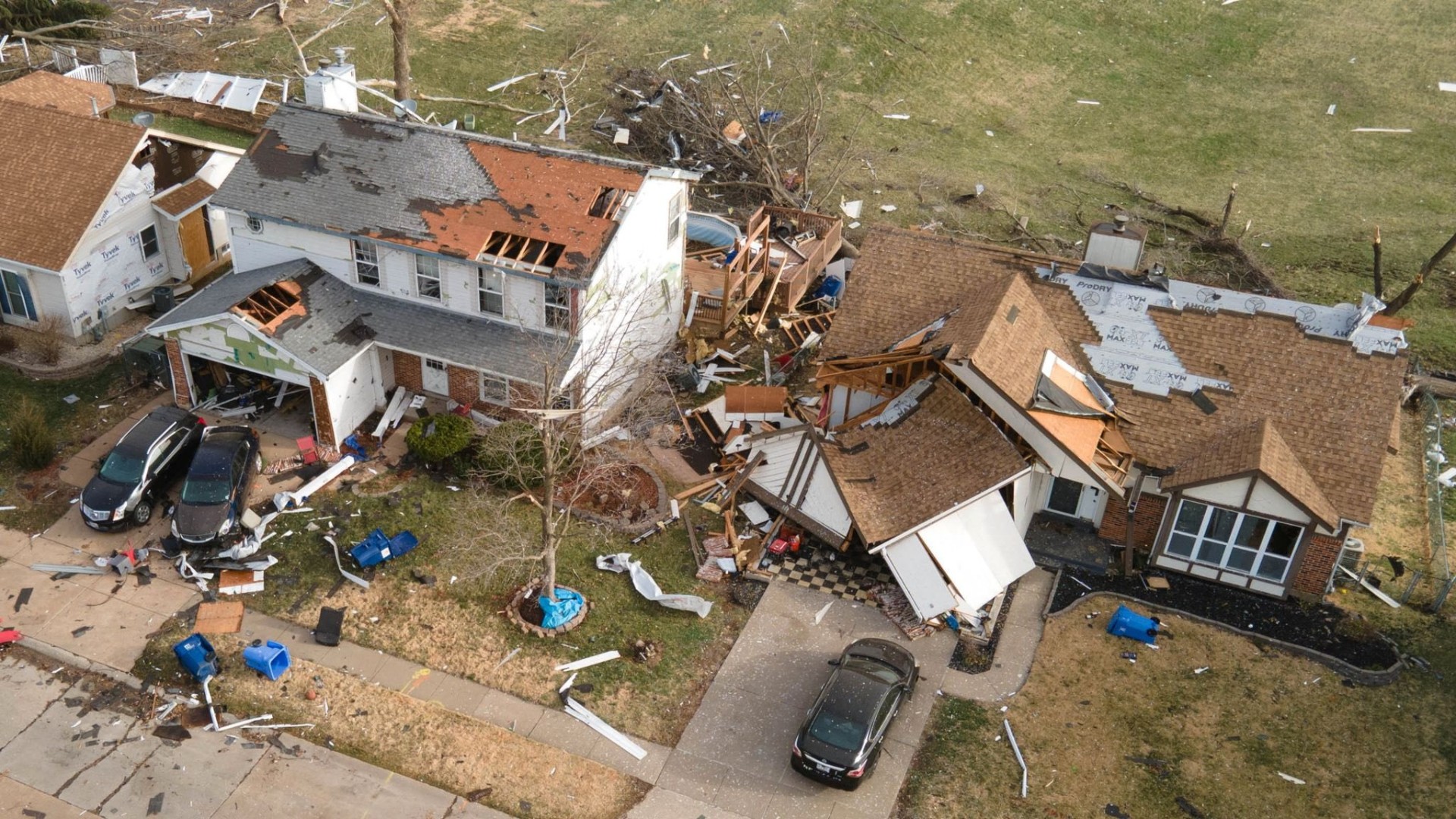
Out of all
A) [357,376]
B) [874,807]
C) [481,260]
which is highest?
[481,260]

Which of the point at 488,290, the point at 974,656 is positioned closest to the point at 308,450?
the point at 488,290

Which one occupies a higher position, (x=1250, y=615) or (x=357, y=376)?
(x=357, y=376)

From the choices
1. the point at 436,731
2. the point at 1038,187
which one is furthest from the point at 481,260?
the point at 1038,187

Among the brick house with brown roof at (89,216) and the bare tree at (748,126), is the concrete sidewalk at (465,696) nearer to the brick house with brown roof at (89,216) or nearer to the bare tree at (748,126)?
the brick house with brown roof at (89,216)

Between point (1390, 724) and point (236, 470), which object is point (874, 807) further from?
point (236, 470)

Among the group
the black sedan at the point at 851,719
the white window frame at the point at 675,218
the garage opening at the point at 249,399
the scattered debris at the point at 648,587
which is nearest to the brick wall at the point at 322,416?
the garage opening at the point at 249,399

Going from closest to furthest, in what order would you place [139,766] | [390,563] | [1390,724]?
[139,766], [1390,724], [390,563]

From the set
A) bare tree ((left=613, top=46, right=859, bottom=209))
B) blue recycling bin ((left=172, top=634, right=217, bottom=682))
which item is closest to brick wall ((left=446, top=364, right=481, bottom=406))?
blue recycling bin ((left=172, top=634, right=217, bottom=682))
